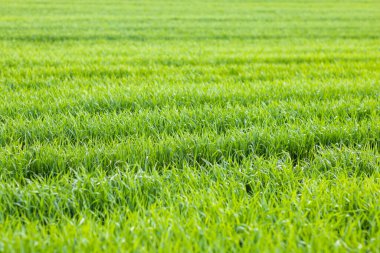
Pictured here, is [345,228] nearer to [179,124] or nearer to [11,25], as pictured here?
[179,124]

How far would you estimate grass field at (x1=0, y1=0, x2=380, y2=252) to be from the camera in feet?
6.00

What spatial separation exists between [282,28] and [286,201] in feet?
46.8

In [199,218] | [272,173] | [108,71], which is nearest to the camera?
[199,218]

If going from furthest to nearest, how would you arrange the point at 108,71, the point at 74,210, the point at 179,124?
the point at 108,71 → the point at 179,124 → the point at 74,210

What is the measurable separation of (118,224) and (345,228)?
1142mm

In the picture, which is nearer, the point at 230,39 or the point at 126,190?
the point at 126,190

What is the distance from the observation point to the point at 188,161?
2834 mm

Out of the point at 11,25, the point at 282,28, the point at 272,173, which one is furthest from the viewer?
the point at 282,28

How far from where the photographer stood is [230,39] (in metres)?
11.9

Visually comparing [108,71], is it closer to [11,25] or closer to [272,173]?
[272,173]

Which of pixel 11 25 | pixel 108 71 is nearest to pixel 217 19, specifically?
pixel 11 25

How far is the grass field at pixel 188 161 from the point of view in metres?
1.83

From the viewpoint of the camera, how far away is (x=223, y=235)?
1.80m

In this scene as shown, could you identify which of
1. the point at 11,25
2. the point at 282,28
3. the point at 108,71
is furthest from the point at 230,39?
the point at 11,25
